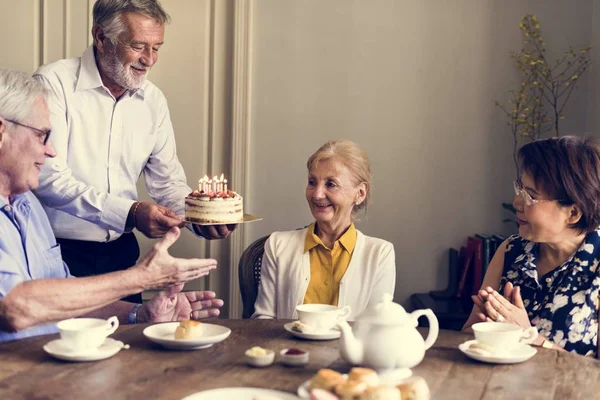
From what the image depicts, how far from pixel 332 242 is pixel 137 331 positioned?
0.94 meters

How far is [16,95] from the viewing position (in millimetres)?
2020

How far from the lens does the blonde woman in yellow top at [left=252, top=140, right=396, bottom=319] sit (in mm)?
2676

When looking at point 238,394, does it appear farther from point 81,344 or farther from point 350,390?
point 81,344

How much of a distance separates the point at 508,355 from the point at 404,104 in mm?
2157

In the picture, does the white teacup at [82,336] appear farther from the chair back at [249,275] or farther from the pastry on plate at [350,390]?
the chair back at [249,275]

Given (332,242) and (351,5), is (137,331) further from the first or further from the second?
(351,5)

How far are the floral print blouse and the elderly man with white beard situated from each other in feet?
3.34

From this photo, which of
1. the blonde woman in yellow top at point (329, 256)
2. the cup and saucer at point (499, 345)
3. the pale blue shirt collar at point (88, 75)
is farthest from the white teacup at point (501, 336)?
the pale blue shirt collar at point (88, 75)

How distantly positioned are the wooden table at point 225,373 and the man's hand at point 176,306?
0.25 metres

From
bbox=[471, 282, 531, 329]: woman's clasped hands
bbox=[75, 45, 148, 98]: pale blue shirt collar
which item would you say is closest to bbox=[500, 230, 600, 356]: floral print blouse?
bbox=[471, 282, 531, 329]: woman's clasped hands

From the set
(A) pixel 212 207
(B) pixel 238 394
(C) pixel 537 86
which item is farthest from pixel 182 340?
(C) pixel 537 86

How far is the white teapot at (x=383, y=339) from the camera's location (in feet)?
5.26

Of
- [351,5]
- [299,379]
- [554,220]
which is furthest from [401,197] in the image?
[299,379]

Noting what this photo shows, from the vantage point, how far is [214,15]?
370 cm
